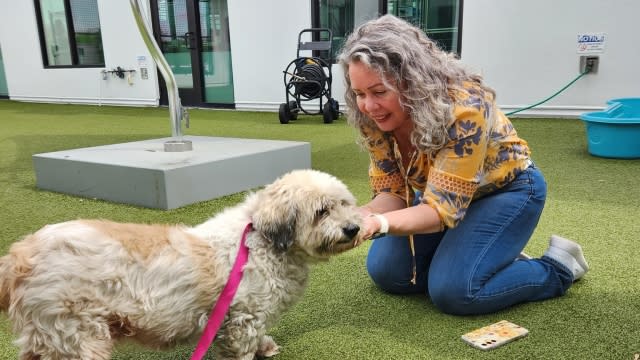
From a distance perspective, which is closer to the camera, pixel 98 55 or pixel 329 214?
pixel 329 214

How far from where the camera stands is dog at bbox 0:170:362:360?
1396 mm

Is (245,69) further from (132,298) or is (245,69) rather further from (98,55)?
(132,298)

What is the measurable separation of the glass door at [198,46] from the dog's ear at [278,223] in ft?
28.6

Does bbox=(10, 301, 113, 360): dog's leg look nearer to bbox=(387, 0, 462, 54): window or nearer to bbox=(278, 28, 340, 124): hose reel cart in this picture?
bbox=(278, 28, 340, 124): hose reel cart

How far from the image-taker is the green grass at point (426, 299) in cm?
188

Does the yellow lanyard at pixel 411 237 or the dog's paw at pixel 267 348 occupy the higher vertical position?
the yellow lanyard at pixel 411 237

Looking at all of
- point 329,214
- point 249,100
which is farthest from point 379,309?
point 249,100

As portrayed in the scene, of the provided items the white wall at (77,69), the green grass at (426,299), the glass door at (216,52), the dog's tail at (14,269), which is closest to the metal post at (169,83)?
the green grass at (426,299)

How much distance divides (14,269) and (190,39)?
942 centimetres

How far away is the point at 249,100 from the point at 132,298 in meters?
8.47

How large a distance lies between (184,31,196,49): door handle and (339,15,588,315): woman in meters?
8.71

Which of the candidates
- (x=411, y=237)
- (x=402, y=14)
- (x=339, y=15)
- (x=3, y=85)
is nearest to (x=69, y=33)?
(x=3, y=85)

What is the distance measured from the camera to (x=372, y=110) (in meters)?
1.84

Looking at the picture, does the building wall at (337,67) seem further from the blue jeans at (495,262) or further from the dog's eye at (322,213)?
the dog's eye at (322,213)
